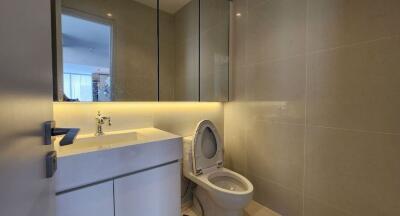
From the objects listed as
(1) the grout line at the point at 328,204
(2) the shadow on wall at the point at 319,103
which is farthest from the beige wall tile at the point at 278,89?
(1) the grout line at the point at 328,204

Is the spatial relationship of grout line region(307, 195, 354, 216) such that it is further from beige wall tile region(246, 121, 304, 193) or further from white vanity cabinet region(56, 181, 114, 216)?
white vanity cabinet region(56, 181, 114, 216)

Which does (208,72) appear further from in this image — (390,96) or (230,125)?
(390,96)

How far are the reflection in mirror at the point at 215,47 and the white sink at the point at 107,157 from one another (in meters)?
0.89

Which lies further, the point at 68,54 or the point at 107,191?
the point at 68,54

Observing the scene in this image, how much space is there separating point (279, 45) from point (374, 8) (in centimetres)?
59

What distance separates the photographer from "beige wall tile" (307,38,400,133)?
→ 1042mm

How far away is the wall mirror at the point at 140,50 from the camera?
1.22 m

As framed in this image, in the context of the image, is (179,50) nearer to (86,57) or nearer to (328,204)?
(86,57)

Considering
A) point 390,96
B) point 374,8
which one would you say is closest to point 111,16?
point 374,8

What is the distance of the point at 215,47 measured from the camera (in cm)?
201

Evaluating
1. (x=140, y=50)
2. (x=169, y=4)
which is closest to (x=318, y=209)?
(x=140, y=50)

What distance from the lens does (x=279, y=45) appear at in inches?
61.3

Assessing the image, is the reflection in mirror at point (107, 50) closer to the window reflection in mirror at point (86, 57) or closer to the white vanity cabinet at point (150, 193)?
the window reflection in mirror at point (86, 57)

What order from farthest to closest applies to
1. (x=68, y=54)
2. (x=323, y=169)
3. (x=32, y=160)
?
1. (x=323, y=169)
2. (x=68, y=54)
3. (x=32, y=160)
